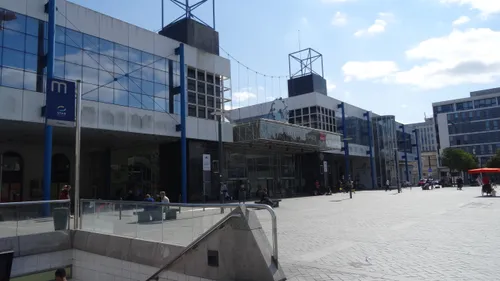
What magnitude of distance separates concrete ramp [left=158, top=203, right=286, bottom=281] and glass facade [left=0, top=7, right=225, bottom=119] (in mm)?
16366

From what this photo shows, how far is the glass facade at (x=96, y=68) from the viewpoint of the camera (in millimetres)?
19172

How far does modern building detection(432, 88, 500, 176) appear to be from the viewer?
9525 centimetres

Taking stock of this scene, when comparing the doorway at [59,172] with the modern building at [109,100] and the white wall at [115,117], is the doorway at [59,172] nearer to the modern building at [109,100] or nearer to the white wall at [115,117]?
the modern building at [109,100]

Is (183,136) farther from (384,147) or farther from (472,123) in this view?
(472,123)

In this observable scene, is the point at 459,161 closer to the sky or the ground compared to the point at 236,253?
closer to the sky

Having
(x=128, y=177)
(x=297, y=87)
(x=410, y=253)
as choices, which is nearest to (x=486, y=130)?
(x=297, y=87)

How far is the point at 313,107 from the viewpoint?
4628 cm

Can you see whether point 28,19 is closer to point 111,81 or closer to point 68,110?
point 111,81

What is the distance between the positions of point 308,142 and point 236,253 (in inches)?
1207

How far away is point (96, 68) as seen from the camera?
2273 cm

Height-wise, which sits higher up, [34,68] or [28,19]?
[28,19]

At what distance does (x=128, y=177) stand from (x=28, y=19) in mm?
16304

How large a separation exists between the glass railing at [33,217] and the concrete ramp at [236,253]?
6429mm

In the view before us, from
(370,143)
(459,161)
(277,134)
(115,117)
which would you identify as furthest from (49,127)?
(459,161)
